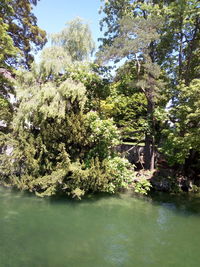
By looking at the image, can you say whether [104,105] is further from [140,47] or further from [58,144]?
[58,144]

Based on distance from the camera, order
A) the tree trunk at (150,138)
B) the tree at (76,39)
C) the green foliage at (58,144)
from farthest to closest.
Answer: the tree at (76,39), the tree trunk at (150,138), the green foliage at (58,144)

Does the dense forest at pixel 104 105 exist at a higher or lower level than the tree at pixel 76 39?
lower

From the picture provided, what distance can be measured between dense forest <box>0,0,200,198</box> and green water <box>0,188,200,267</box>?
0.88 meters

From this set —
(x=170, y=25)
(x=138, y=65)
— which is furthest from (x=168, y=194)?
(x=170, y=25)

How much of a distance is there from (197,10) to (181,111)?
5.46 metres

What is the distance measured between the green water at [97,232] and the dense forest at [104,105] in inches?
34.5

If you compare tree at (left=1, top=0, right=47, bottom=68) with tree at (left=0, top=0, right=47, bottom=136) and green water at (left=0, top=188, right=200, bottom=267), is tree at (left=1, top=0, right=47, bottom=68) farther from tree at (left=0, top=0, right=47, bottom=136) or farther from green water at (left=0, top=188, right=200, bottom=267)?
green water at (left=0, top=188, right=200, bottom=267)

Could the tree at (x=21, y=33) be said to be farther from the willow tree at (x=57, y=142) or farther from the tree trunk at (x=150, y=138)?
the tree trunk at (x=150, y=138)

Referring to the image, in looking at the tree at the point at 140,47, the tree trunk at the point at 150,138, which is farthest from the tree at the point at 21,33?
the tree trunk at the point at 150,138

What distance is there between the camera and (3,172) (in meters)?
10.3

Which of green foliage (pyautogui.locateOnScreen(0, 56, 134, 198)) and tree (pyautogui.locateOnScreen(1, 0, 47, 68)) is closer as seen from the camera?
green foliage (pyautogui.locateOnScreen(0, 56, 134, 198))

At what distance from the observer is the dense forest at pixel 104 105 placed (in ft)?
32.3

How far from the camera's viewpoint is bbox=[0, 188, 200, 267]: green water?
18.4 feet

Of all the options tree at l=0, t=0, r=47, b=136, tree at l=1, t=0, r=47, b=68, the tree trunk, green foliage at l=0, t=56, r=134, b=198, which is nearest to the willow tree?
green foliage at l=0, t=56, r=134, b=198
